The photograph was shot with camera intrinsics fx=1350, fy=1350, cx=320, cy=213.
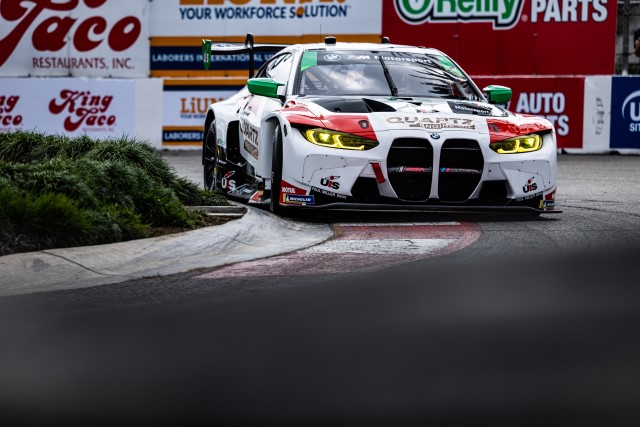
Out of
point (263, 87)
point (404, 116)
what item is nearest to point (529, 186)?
point (404, 116)

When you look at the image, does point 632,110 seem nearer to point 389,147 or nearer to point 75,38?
point 75,38

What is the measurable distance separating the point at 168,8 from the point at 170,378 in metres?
18.3

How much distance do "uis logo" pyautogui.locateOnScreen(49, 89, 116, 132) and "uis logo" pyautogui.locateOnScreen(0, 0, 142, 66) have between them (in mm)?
913

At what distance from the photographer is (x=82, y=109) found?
21.5m

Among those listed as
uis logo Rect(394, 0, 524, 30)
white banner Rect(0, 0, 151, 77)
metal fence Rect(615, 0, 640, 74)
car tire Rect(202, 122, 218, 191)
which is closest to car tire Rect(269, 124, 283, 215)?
car tire Rect(202, 122, 218, 191)

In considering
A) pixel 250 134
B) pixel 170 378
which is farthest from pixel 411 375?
pixel 250 134

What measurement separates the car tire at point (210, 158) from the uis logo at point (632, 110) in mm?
9202

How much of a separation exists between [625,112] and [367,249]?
12.5m

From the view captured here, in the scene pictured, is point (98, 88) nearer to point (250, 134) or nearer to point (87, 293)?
point (250, 134)

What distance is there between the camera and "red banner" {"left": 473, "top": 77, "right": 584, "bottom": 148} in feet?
66.5

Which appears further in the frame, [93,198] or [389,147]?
[389,147]

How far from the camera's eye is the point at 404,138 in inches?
387

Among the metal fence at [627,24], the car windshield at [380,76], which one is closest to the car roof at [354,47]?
the car windshield at [380,76]

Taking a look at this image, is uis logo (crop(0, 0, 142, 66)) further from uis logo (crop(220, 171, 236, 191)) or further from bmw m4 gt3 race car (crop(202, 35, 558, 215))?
bmw m4 gt3 race car (crop(202, 35, 558, 215))
